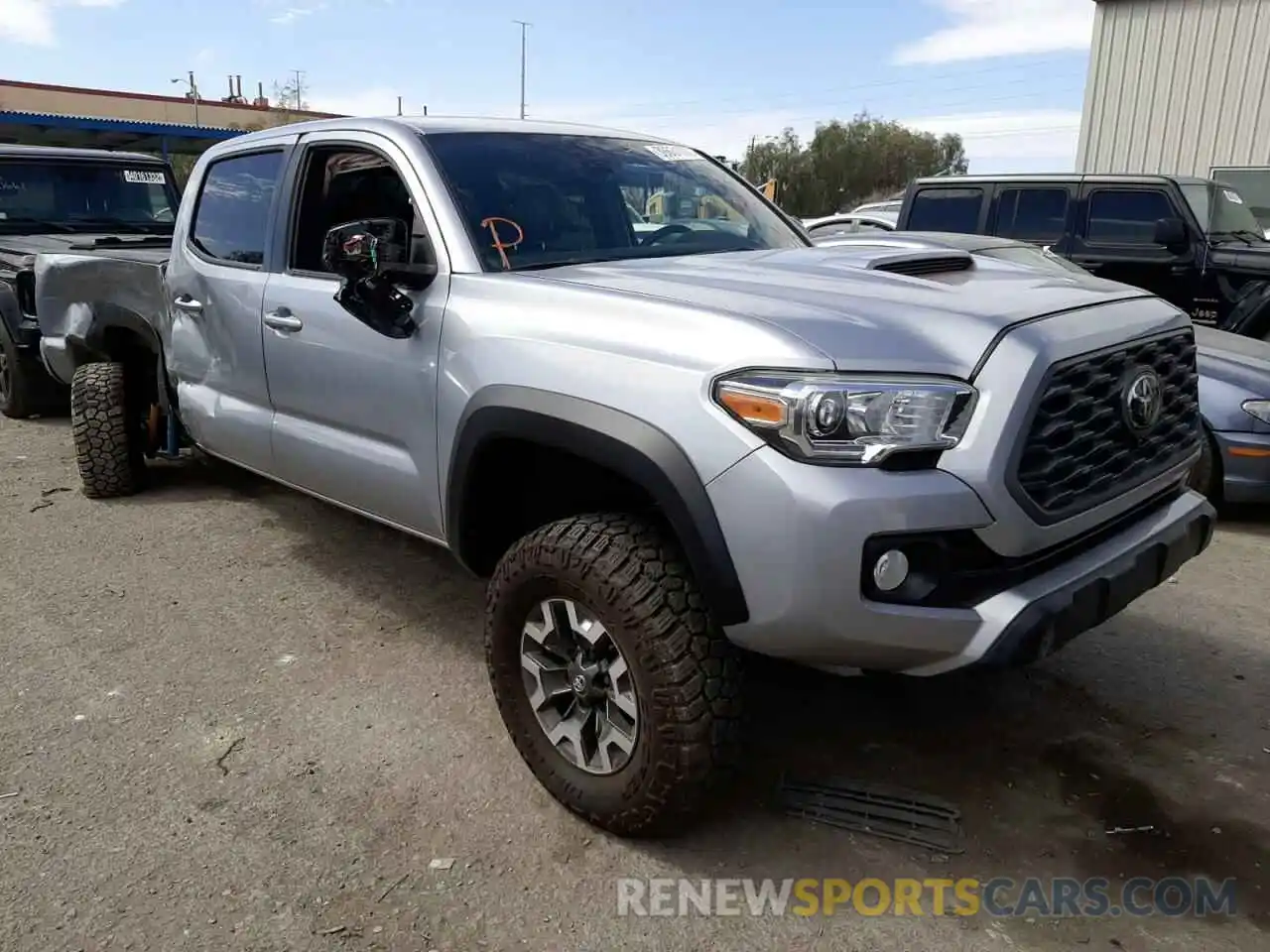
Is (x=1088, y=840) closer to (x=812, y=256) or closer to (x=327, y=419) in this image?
(x=812, y=256)

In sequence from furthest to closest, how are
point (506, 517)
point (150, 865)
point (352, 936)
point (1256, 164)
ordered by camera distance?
point (1256, 164) < point (506, 517) < point (150, 865) < point (352, 936)

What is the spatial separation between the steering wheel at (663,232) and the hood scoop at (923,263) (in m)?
0.82

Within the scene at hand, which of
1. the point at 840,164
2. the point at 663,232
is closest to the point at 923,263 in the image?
the point at 663,232

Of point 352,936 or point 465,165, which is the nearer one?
point 352,936

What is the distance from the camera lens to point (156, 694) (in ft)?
11.2

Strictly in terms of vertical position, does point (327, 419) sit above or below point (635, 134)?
below

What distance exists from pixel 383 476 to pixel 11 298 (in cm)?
527

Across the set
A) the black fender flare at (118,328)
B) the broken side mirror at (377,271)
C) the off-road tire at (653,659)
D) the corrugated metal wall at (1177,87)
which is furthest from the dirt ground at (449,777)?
the corrugated metal wall at (1177,87)

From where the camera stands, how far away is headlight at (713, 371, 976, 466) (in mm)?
2164

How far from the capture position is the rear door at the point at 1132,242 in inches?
301

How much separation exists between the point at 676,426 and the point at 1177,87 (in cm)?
1671

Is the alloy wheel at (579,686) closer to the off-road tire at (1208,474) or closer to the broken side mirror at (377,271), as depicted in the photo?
the broken side mirror at (377,271)

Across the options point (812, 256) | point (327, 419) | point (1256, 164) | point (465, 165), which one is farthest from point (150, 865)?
point (1256, 164)

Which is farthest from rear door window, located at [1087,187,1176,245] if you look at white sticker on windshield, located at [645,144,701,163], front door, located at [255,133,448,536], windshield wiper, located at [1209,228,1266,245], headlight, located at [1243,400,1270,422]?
front door, located at [255,133,448,536]
